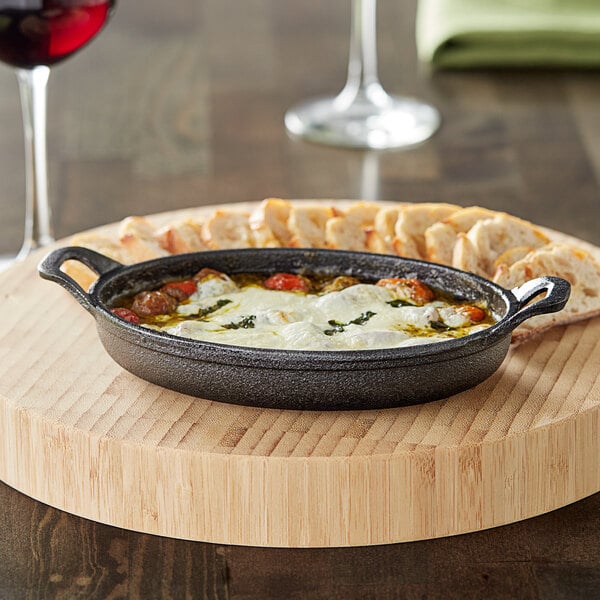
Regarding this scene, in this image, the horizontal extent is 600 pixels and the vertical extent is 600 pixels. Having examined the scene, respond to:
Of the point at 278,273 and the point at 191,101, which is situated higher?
the point at 278,273

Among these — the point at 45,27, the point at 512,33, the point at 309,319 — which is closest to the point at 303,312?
the point at 309,319

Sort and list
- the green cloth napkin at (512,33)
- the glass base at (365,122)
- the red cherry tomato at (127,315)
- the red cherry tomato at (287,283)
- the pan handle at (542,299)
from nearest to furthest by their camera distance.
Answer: the pan handle at (542,299) < the red cherry tomato at (127,315) < the red cherry tomato at (287,283) < the glass base at (365,122) < the green cloth napkin at (512,33)

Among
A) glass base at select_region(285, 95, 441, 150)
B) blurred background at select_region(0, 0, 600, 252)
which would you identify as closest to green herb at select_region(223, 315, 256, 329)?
blurred background at select_region(0, 0, 600, 252)

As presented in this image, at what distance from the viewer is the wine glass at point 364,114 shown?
4098mm

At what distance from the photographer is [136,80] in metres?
4.57

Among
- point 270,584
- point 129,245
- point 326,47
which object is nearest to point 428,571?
point 270,584

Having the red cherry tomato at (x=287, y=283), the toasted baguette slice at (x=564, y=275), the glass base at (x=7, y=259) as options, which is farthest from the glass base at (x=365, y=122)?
the red cherry tomato at (x=287, y=283)

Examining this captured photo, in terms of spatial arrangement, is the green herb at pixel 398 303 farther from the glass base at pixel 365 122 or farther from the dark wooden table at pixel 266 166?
the glass base at pixel 365 122

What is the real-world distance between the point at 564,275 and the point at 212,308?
2.11 ft

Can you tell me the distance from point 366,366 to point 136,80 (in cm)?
297

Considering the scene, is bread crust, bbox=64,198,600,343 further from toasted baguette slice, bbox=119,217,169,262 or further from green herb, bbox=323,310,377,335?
green herb, bbox=323,310,377,335

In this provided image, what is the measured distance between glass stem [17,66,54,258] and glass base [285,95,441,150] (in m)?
1.30

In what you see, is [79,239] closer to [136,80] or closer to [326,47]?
[136,80]

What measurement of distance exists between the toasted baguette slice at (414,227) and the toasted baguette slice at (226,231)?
0.28 metres
